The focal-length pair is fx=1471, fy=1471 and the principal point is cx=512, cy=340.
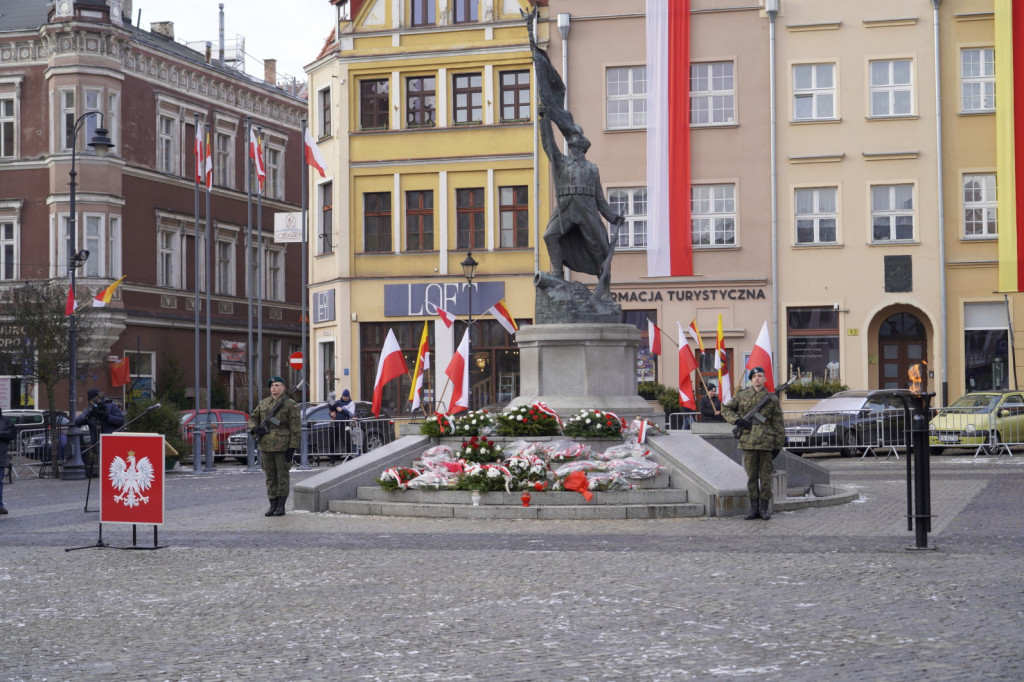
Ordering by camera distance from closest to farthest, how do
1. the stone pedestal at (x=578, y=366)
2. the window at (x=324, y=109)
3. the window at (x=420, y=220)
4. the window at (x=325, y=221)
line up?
the stone pedestal at (x=578, y=366)
the window at (x=420, y=220)
the window at (x=325, y=221)
the window at (x=324, y=109)

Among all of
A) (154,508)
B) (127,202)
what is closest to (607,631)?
(154,508)

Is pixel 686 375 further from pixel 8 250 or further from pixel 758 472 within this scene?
pixel 8 250

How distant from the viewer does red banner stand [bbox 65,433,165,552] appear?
1448 centimetres

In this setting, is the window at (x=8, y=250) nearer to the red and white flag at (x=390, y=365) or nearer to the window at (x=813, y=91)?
the window at (x=813, y=91)

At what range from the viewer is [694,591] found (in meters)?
11.1

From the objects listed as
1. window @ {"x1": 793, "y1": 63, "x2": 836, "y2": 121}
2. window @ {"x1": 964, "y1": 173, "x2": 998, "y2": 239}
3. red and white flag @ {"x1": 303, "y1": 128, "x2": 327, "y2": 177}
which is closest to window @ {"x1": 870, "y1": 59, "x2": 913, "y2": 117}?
window @ {"x1": 793, "y1": 63, "x2": 836, "y2": 121}

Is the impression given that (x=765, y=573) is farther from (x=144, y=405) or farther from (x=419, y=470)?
(x=144, y=405)

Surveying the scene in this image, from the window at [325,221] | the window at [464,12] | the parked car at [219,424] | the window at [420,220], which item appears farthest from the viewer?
the window at [325,221]

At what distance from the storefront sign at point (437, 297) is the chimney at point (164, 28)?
19688 mm

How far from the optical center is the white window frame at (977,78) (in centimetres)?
4075

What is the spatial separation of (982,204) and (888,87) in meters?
4.17

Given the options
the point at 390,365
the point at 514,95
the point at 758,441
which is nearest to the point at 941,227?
the point at 514,95

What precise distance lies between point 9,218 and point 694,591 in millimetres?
41857

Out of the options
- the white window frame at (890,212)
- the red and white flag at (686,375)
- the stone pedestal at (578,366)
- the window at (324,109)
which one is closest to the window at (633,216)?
the white window frame at (890,212)
